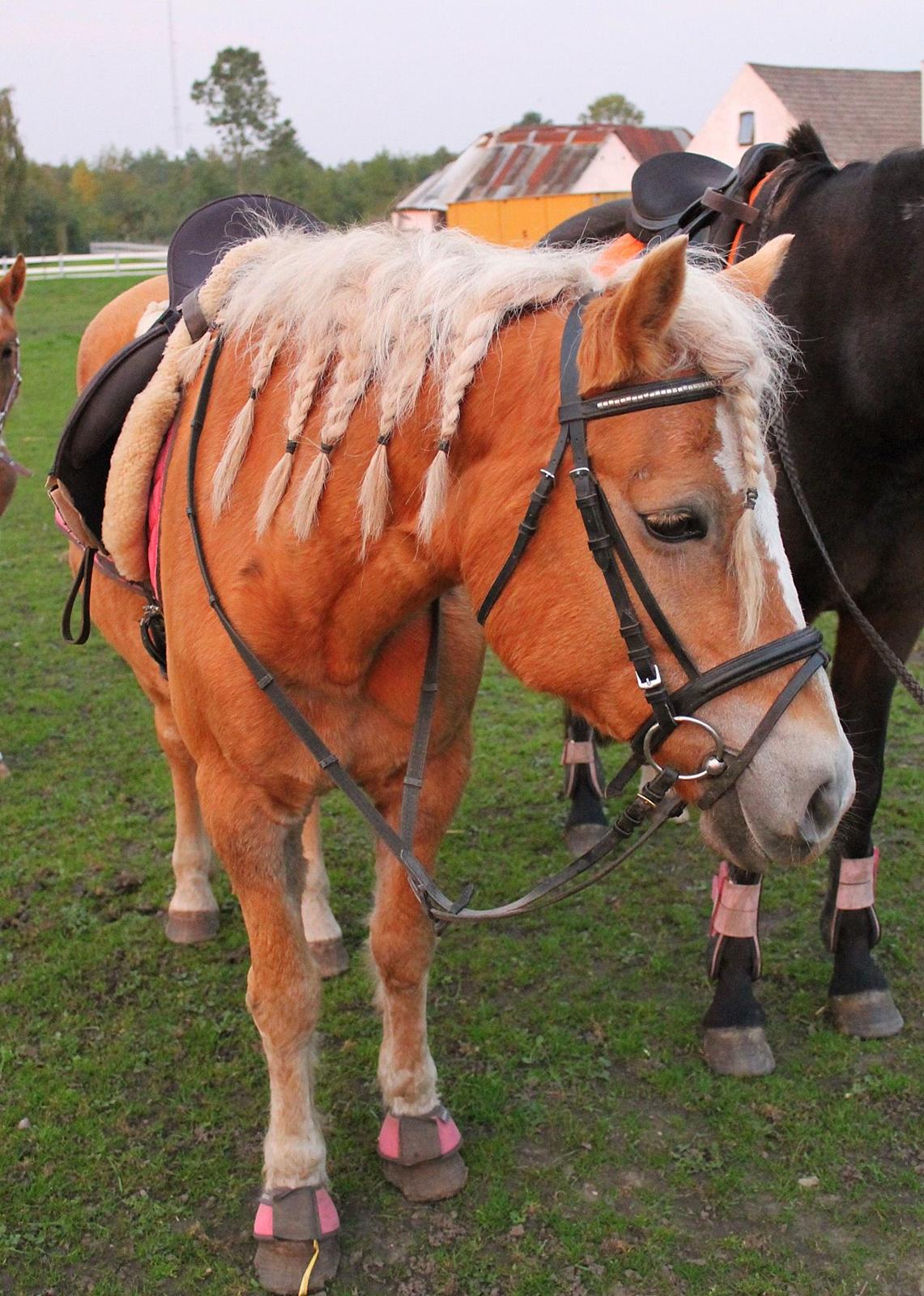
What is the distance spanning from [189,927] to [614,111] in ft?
295

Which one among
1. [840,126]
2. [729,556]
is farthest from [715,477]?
[840,126]

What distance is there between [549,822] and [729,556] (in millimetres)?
2970

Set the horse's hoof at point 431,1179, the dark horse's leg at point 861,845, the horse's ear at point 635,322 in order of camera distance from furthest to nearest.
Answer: the dark horse's leg at point 861,845 → the horse's hoof at point 431,1179 → the horse's ear at point 635,322

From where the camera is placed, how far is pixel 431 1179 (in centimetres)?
273

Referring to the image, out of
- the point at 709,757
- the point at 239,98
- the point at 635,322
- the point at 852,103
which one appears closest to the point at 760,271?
the point at 635,322

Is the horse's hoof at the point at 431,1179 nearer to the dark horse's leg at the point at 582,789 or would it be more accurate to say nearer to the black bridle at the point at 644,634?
the black bridle at the point at 644,634

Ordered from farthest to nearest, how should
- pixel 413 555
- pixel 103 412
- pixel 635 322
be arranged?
pixel 103 412, pixel 413 555, pixel 635 322

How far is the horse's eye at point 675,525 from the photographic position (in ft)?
5.89

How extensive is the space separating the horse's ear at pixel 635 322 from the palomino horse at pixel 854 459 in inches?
48.2

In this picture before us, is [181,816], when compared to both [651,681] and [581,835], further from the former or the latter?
[651,681]

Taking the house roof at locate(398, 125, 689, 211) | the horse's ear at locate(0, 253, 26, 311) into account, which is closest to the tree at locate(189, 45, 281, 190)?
the house roof at locate(398, 125, 689, 211)

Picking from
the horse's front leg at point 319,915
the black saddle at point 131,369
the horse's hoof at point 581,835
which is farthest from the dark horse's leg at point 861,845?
the black saddle at point 131,369

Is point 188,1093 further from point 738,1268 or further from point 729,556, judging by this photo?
point 729,556

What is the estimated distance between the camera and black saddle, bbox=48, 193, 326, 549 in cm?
293
